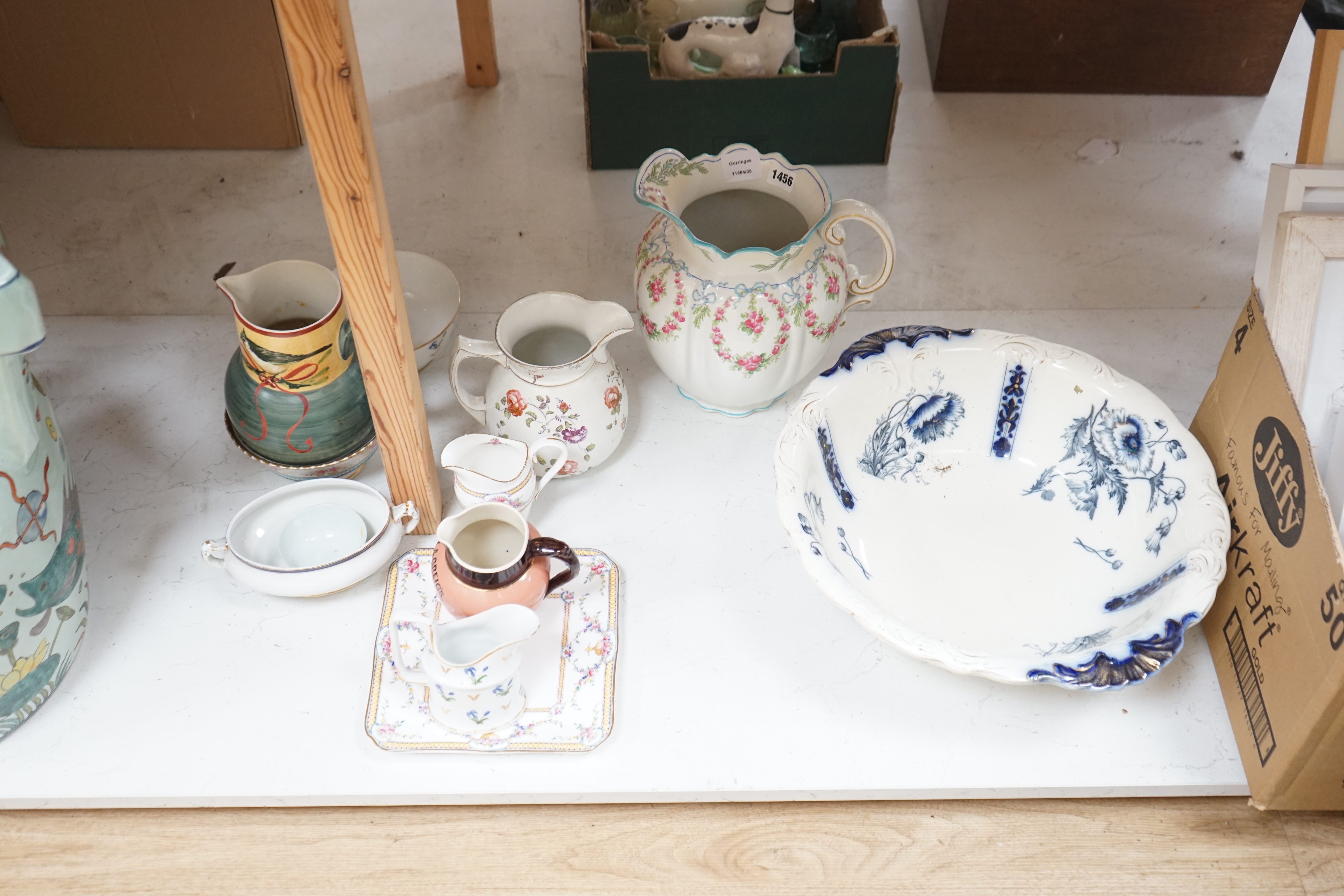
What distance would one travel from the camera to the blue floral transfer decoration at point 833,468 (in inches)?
40.8

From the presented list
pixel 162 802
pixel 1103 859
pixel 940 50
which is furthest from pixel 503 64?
pixel 1103 859

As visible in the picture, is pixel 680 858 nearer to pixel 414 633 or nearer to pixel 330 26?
pixel 414 633

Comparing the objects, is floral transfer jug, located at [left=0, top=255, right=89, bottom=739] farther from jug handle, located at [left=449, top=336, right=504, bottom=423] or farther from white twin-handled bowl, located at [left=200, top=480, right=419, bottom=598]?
jug handle, located at [left=449, top=336, right=504, bottom=423]

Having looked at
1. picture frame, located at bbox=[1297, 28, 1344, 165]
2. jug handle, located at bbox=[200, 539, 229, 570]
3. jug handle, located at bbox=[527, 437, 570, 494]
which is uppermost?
picture frame, located at bbox=[1297, 28, 1344, 165]

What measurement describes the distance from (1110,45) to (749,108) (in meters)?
0.61

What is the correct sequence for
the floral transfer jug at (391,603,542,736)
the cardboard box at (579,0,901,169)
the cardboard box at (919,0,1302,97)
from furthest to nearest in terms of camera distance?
the cardboard box at (919,0,1302,97) → the cardboard box at (579,0,901,169) → the floral transfer jug at (391,603,542,736)

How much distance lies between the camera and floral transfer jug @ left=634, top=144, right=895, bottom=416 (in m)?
1.05

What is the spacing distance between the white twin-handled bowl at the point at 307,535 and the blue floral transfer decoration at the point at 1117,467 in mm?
639

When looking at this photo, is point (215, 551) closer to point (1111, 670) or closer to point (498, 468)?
point (498, 468)

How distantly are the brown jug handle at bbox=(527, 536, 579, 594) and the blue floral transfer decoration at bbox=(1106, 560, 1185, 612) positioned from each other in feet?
1.61

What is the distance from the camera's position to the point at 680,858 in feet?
3.05

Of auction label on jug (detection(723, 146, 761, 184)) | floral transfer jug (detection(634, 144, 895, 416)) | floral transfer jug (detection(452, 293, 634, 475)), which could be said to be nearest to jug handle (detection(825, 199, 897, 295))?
floral transfer jug (detection(634, 144, 895, 416))

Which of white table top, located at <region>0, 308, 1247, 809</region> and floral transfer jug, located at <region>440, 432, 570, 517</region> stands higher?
floral transfer jug, located at <region>440, 432, 570, 517</region>

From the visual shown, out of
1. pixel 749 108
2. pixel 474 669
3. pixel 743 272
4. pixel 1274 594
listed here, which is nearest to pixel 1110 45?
pixel 749 108
